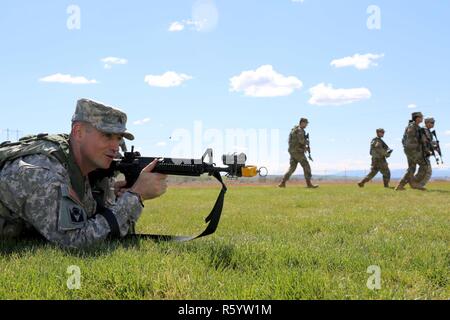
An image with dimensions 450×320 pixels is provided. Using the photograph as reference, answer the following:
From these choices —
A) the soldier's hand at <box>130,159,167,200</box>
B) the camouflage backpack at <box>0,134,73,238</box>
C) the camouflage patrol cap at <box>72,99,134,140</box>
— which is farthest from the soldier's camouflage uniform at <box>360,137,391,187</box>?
the camouflage backpack at <box>0,134,73,238</box>

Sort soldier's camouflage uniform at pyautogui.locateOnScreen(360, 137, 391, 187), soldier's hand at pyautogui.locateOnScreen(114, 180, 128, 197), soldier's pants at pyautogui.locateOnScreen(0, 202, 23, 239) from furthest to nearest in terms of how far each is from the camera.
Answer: soldier's camouflage uniform at pyautogui.locateOnScreen(360, 137, 391, 187), soldier's hand at pyautogui.locateOnScreen(114, 180, 128, 197), soldier's pants at pyautogui.locateOnScreen(0, 202, 23, 239)

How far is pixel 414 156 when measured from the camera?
1797cm

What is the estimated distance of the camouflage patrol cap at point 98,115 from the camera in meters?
4.42

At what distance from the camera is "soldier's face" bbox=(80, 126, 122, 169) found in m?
4.52

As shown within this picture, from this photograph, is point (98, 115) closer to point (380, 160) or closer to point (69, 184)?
point (69, 184)

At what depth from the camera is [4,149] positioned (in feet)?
14.5

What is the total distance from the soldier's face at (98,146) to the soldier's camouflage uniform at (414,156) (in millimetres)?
15315

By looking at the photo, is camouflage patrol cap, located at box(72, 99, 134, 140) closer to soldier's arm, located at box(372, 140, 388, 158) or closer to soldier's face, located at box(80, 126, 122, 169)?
soldier's face, located at box(80, 126, 122, 169)

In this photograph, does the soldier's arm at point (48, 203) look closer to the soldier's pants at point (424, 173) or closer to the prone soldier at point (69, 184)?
the prone soldier at point (69, 184)

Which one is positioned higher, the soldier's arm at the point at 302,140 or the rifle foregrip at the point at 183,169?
the soldier's arm at the point at 302,140

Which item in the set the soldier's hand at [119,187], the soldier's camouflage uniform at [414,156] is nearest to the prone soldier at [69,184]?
the soldier's hand at [119,187]

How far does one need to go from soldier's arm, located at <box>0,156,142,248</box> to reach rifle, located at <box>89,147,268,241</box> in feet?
2.57

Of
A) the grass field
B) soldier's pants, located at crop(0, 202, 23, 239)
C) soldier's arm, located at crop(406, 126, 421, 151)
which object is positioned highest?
soldier's arm, located at crop(406, 126, 421, 151)

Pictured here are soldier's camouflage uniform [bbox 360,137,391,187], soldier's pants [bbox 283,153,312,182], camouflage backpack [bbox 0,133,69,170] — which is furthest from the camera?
soldier's camouflage uniform [bbox 360,137,391,187]
